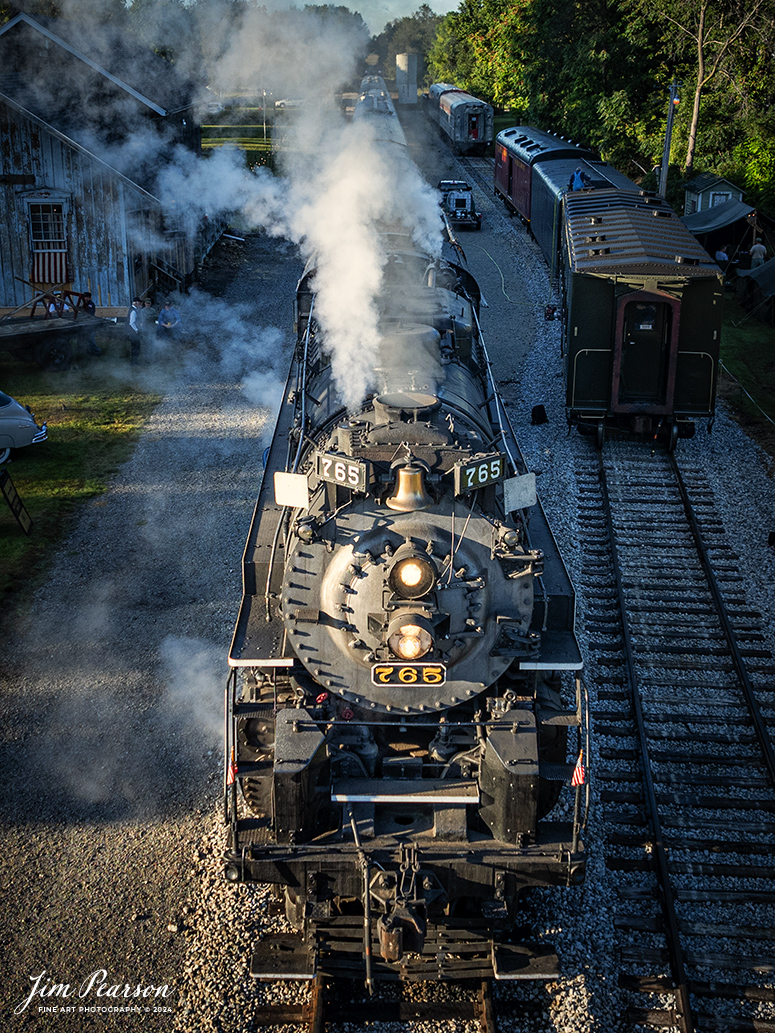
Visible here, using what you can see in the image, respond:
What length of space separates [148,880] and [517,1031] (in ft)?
11.6

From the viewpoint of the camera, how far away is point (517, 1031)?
657 centimetres

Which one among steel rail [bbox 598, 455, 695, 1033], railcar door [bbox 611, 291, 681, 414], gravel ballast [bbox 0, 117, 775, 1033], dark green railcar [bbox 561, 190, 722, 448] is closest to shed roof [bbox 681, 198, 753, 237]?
gravel ballast [bbox 0, 117, 775, 1033]

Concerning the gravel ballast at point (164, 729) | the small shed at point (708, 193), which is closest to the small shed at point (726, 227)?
the small shed at point (708, 193)

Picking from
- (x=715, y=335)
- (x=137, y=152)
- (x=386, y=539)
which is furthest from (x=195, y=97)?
(x=386, y=539)

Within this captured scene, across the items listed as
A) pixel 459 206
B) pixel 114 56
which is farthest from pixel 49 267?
pixel 459 206

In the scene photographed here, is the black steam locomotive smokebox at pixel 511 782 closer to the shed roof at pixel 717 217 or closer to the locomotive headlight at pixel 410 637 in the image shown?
the locomotive headlight at pixel 410 637

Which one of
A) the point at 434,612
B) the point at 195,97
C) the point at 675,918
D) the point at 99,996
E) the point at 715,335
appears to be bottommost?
the point at 99,996

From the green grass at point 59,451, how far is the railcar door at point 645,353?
9.66 meters

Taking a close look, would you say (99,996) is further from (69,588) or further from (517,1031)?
(69,588)

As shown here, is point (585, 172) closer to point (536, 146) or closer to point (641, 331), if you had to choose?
point (536, 146)

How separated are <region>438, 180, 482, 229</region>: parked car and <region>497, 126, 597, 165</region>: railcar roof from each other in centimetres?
236

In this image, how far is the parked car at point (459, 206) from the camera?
31.0 metres
